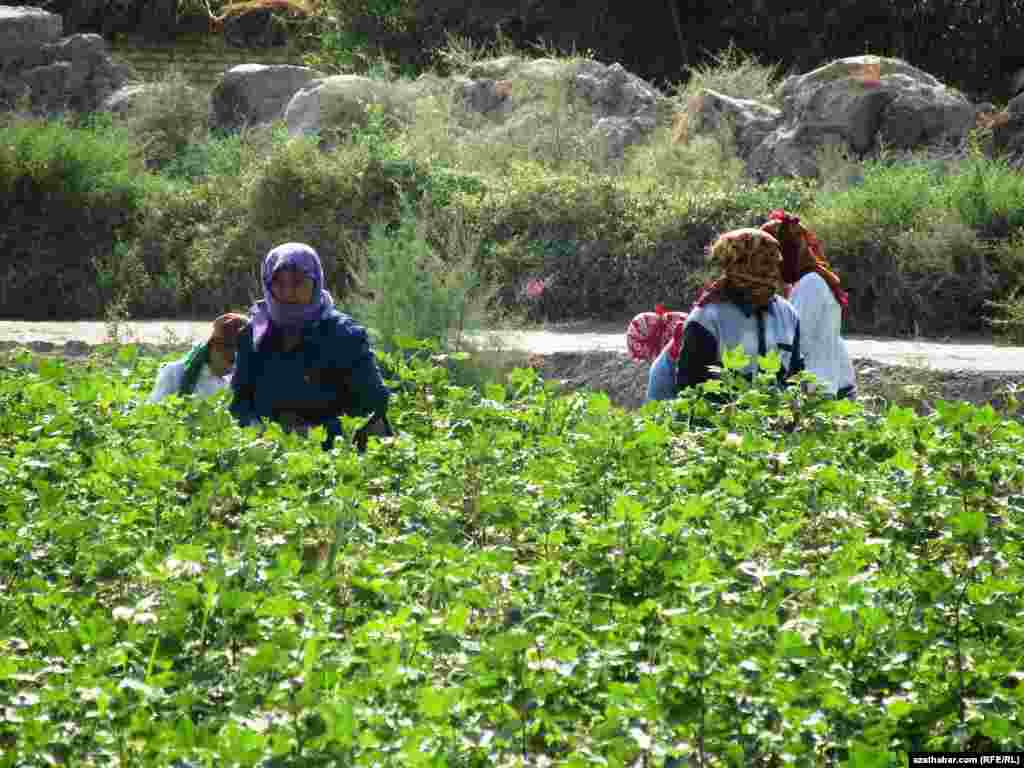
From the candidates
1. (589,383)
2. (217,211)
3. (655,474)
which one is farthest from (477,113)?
(655,474)

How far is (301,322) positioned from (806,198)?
7572mm

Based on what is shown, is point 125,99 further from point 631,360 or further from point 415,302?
point 631,360

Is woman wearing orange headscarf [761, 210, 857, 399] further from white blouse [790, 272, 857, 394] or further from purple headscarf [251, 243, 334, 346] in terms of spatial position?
purple headscarf [251, 243, 334, 346]

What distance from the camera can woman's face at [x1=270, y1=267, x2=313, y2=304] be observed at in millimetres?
5750

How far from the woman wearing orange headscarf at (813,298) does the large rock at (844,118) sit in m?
9.29

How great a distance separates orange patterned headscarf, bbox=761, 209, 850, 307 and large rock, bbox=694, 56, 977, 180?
9279mm

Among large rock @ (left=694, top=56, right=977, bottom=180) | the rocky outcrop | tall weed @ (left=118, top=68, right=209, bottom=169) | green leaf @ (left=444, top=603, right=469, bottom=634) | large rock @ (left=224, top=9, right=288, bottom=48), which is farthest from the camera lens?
large rock @ (left=224, top=9, right=288, bottom=48)

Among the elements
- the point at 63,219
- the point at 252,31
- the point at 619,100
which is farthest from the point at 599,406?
the point at 252,31

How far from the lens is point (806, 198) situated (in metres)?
12.6

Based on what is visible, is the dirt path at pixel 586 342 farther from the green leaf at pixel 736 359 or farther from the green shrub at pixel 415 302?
the green leaf at pixel 736 359

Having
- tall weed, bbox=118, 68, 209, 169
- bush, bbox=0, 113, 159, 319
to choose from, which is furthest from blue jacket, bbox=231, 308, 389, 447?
tall weed, bbox=118, 68, 209, 169

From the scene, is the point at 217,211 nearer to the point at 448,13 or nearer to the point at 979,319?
the point at 979,319

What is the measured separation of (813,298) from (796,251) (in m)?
0.22

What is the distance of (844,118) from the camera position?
15875mm
